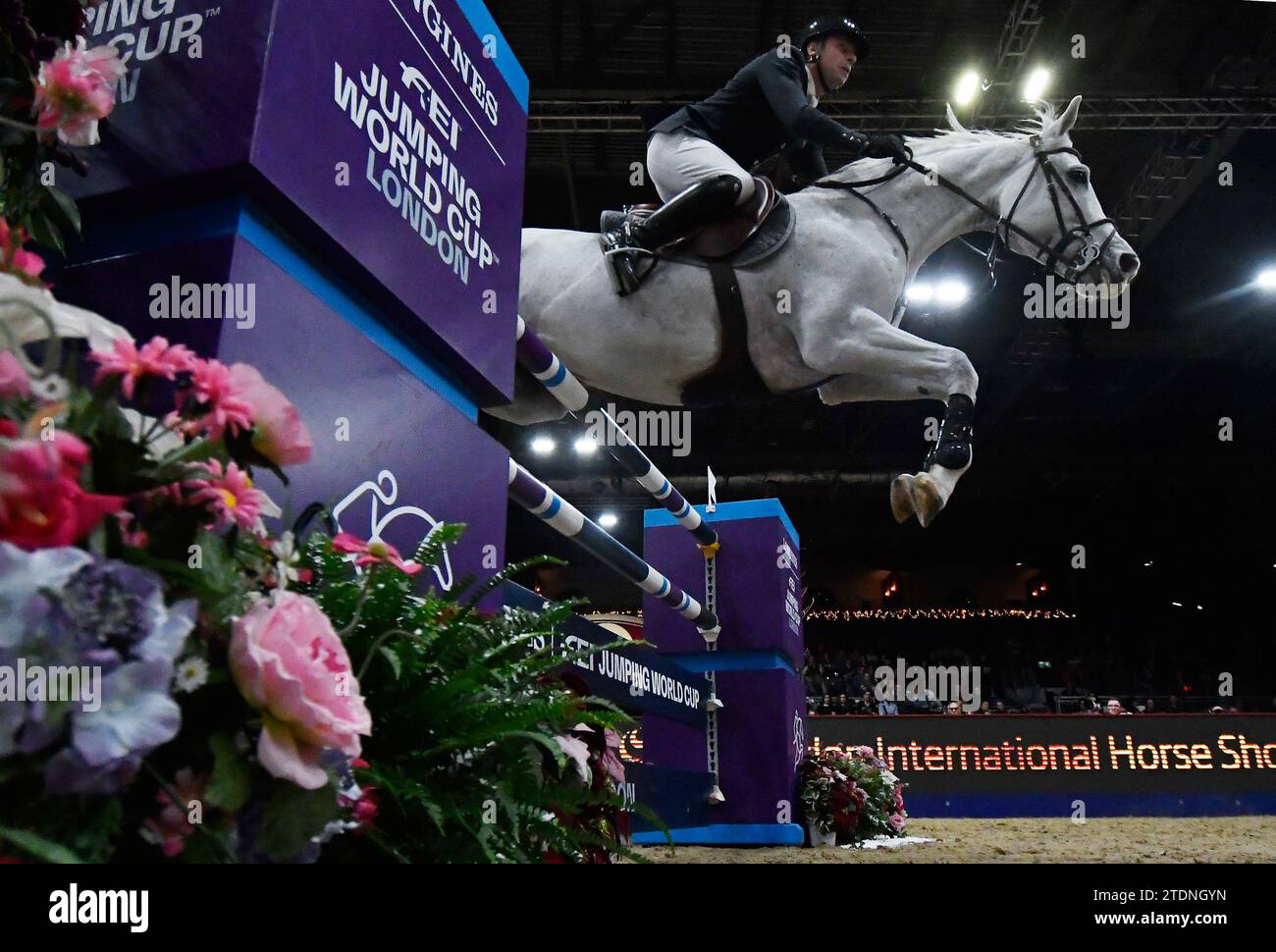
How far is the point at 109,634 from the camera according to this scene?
42 centimetres

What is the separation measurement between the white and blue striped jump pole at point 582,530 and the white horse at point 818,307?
368 mm

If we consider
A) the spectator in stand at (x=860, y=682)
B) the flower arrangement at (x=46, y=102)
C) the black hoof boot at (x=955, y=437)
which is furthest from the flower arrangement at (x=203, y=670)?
the spectator in stand at (x=860, y=682)

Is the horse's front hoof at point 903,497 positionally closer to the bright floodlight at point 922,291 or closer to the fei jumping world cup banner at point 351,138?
the fei jumping world cup banner at point 351,138

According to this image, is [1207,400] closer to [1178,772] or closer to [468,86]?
[1178,772]

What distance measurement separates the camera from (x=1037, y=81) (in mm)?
5641

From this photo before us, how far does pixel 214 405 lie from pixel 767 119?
2.55m

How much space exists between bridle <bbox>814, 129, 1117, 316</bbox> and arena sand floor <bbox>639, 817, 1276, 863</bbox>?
1.50 metres

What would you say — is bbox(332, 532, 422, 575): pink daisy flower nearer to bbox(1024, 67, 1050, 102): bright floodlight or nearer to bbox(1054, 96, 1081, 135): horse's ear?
bbox(1054, 96, 1081, 135): horse's ear

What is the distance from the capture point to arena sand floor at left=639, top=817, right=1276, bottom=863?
9.20ft

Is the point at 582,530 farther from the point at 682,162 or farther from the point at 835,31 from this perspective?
the point at 835,31

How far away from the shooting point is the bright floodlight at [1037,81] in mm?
5566

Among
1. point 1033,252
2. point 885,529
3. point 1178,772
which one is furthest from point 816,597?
point 1033,252

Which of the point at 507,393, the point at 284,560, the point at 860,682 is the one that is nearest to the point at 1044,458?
the point at 860,682
